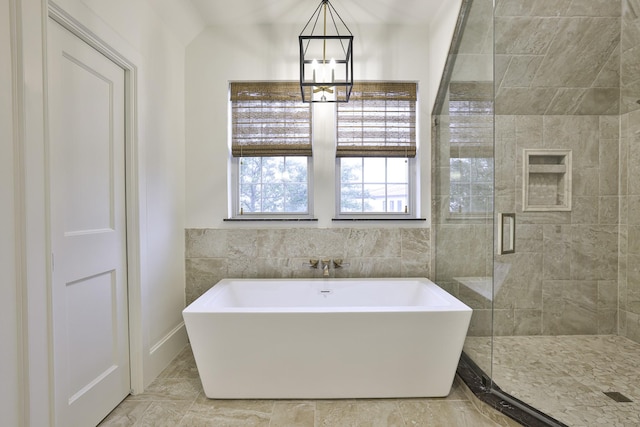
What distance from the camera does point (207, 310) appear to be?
188 cm

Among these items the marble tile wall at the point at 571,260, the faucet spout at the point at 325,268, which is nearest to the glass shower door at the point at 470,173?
the marble tile wall at the point at 571,260

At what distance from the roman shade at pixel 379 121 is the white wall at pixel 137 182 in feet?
4.45

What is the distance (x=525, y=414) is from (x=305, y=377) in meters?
1.16

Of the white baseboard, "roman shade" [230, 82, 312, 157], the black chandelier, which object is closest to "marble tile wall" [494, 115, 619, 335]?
the black chandelier

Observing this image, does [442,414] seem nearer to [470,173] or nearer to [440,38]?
[470,173]

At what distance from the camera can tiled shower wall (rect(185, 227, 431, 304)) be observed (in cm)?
281

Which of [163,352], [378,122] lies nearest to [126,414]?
[163,352]

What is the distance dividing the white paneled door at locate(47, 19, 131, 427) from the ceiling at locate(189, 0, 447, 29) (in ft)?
3.46

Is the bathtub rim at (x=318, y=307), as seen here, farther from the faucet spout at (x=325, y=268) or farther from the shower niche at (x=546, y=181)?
the shower niche at (x=546, y=181)

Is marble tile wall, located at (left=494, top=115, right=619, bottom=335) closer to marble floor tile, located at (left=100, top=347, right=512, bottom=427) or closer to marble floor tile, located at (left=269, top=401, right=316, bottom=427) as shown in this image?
marble floor tile, located at (left=100, top=347, right=512, bottom=427)

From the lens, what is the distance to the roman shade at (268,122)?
286 centimetres

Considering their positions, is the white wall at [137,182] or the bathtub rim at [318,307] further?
the bathtub rim at [318,307]

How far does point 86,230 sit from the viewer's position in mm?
1699

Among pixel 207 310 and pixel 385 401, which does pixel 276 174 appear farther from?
pixel 385 401
